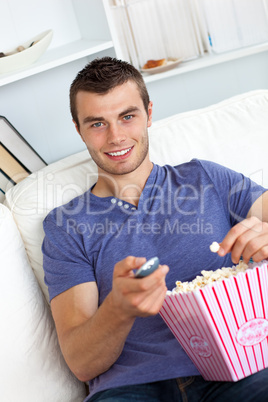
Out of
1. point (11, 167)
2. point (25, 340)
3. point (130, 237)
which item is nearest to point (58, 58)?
point (11, 167)

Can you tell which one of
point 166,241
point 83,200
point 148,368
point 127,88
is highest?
point 127,88

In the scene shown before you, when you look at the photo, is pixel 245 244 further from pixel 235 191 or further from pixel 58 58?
pixel 58 58

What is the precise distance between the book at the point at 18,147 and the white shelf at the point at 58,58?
14cm

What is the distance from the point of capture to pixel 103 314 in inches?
41.8

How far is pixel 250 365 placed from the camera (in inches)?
40.3

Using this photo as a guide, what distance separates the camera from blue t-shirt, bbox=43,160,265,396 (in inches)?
49.3

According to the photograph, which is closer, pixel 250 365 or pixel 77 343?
pixel 250 365

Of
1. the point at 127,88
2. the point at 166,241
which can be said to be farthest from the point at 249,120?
the point at 166,241

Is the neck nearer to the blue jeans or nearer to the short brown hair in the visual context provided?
the short brown hair

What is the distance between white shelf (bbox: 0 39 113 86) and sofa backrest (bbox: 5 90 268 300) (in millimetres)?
313

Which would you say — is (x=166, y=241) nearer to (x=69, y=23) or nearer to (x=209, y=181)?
(x=209, y=181)

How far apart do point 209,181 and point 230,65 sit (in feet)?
2.70

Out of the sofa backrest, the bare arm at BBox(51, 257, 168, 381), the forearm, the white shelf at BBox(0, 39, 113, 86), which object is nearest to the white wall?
the white shelf at BBox(0, 39, 113, 86)

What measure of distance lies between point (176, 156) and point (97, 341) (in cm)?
69
